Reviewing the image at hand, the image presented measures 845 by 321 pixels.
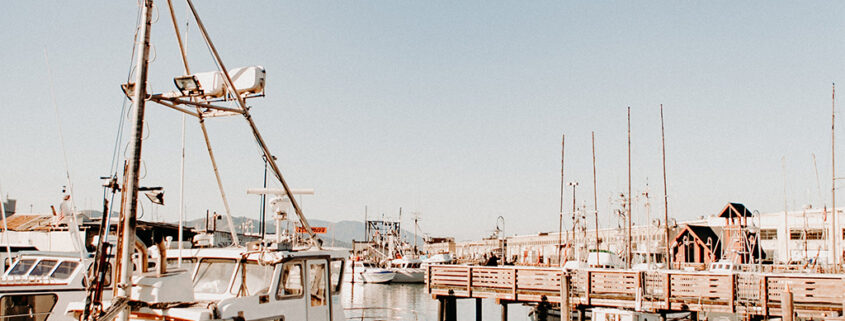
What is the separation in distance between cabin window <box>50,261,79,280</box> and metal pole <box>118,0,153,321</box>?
28.4 feet

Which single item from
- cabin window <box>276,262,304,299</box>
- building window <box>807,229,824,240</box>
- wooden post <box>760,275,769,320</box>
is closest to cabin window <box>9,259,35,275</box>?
cabin window <box>276,262,304,299</box>

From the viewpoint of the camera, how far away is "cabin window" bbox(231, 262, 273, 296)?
12.6m

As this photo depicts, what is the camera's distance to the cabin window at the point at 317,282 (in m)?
13.4

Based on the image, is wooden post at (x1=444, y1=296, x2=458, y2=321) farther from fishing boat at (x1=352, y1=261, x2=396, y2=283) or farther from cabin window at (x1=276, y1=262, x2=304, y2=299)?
fishing boat at (x1=352, y1=261, x2=396, y2=283)

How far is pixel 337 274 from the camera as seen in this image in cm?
1505

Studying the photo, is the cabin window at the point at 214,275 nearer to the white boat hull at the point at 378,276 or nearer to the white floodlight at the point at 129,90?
the white floodlight at the point at 129,90

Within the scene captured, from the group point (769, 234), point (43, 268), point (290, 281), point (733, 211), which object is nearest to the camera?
point (290, 281)

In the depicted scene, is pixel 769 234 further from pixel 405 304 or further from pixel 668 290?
pixel 668 290

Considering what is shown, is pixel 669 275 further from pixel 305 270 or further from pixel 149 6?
pixel 149 6

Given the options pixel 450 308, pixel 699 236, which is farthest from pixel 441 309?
pixel 699 236

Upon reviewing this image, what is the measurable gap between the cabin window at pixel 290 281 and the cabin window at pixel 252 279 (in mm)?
261

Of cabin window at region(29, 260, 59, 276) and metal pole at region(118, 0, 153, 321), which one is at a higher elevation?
metal pole at region(118, 0, 153, 321)

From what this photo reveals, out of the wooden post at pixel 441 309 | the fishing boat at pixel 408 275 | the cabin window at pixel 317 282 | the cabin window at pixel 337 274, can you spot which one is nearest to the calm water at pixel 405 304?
the fishing boat at pixel 408 275

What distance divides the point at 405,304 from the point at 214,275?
5415 cm
